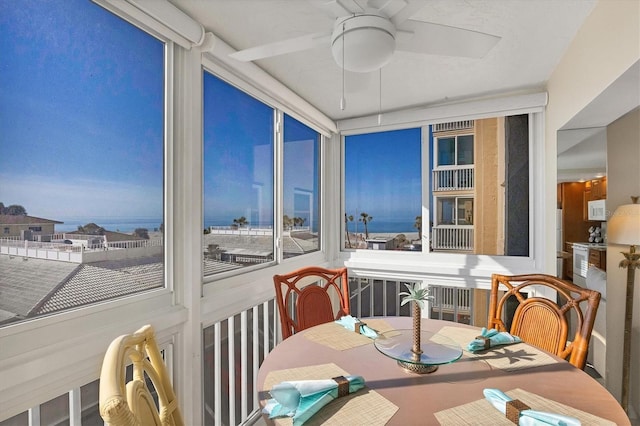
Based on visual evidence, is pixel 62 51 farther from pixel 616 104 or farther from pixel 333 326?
pixel 616 104

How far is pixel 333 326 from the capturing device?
1816 millimetres

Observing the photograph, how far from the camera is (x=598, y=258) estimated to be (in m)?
1.94

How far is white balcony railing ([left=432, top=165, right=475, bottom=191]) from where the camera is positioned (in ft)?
10.2

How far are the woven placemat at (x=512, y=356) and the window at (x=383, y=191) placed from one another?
188 centimetres

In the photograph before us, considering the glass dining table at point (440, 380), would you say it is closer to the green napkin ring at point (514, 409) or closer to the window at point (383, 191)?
the green napkin ring at point (514, 409)

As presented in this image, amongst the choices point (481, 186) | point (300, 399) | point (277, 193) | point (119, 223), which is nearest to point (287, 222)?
point (277, 193)

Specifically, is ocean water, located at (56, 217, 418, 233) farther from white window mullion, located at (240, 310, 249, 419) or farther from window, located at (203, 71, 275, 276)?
white window mullion, located at (240, 310, 249, 419)

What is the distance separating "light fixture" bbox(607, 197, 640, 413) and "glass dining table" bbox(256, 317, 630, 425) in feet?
2.51

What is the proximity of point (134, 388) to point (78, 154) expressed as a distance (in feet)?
3.41

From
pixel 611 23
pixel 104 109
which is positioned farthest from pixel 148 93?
pixel 611 23

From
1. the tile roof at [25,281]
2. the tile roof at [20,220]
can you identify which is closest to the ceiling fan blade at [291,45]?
the tile roof at [20,220]

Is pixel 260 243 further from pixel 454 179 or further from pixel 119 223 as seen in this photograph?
pixel 454 179

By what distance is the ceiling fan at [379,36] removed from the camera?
1214 millimetres

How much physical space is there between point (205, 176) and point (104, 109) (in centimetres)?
67
